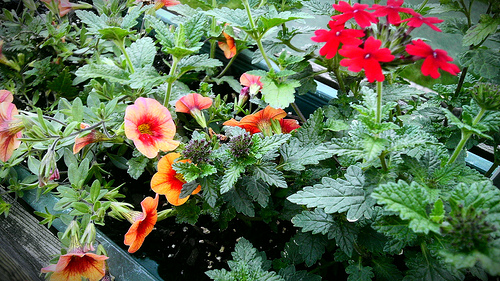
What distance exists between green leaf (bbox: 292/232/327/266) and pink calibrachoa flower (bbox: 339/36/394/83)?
493 mm

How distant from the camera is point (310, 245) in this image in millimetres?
946

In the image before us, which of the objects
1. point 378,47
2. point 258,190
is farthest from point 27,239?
point 378,47

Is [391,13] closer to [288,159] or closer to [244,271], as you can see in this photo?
[288,159]

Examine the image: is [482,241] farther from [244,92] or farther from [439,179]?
[244,92]

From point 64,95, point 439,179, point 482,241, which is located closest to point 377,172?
point 439,179

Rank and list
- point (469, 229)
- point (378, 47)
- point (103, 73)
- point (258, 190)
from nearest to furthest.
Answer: point (469, 229)
point (378, 47)
point (258, 190)
point (103, 73)

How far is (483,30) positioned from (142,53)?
98 cm

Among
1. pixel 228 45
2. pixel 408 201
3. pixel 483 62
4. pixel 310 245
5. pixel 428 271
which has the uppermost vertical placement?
pixel 483 62

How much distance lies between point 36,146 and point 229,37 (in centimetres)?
80

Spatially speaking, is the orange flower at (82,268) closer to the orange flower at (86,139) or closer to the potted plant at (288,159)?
the potted plant at (288,159)

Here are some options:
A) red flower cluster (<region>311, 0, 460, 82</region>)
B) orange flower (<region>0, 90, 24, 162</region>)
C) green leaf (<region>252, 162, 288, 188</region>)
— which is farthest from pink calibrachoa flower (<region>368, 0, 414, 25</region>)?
orange flower (<region>0, 90, 24, 162</region>)

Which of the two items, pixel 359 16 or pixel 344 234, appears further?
pixel 344 234

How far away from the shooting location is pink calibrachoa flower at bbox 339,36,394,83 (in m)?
0.66

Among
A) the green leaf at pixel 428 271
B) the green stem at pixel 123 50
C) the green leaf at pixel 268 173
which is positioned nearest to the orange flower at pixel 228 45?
the green stem at pixel 123 50
